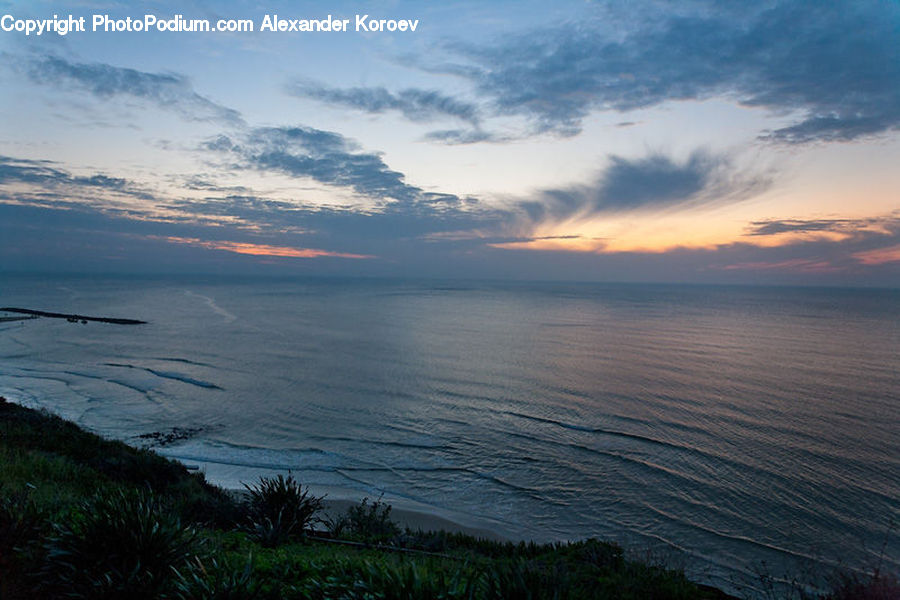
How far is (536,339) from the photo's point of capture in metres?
54.5

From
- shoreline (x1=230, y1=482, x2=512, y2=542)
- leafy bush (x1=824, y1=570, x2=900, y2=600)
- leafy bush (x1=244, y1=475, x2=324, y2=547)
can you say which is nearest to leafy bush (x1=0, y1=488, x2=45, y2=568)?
leafy bush (x1=244, y1=475, x2=324, y2=547)

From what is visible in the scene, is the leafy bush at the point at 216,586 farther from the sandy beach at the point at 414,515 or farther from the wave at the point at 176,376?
the wave at the point at 176,376

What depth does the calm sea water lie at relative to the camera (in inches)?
554

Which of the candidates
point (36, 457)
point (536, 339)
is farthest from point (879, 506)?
point (536, 339)

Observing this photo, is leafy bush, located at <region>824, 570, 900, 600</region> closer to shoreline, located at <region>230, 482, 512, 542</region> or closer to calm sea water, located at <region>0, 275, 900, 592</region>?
calm sea water, located at <region>0, 275, 900, 592</region>

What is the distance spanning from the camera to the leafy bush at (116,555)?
210 inches

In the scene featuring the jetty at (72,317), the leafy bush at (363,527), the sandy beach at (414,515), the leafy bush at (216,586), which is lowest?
the jetty at (72,317)

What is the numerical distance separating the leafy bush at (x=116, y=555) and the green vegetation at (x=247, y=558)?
1 centimetres

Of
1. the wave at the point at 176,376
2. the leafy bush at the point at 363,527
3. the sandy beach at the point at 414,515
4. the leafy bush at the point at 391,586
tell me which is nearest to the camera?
the leafy bush at the point at 391,586

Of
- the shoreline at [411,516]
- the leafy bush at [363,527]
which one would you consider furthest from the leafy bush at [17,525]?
the shoreline at [411,516]

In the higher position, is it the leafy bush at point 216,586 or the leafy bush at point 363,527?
the leafy bush at point 216,586

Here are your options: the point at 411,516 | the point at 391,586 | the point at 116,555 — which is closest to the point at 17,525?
the point at 116,555

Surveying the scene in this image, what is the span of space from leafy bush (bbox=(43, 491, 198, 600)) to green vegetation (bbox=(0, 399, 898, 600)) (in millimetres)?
14

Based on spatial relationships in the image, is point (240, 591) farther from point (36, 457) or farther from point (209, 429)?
point (209, 429)
